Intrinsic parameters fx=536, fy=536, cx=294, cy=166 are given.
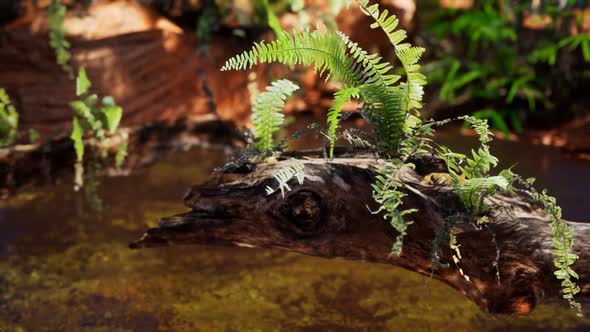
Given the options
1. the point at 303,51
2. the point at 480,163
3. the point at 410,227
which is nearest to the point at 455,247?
the point at 410,227

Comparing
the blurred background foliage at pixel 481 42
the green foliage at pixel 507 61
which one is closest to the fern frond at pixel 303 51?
the blurred background foliage at pixel 481 42

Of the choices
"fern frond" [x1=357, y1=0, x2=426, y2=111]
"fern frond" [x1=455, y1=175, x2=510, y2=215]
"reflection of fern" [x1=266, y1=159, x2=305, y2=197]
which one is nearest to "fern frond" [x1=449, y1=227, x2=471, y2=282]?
"fern frond" [x1=455, y1=175, x2=510, y2=215]

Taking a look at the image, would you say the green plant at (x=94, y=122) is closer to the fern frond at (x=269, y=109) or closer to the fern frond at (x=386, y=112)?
the fern frond at (x=269, y=109)

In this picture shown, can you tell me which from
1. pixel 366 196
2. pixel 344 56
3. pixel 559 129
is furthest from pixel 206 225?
pixel 559 129

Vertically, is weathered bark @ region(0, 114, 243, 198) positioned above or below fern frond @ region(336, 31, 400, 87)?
below


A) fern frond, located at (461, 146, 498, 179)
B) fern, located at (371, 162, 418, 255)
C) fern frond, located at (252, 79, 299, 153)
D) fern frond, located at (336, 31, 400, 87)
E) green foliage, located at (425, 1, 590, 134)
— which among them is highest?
green foliage, located at (425, 1, 590, 134)

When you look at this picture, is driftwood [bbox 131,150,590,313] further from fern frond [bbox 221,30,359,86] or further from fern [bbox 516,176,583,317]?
fern frond [bbox 221,30,359,86]

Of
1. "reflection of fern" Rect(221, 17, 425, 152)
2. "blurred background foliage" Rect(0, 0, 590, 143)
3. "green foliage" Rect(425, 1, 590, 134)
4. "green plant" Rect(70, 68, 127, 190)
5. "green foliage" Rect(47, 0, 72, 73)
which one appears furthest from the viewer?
"green foliage" Rect(425, 1, 590, 134)
